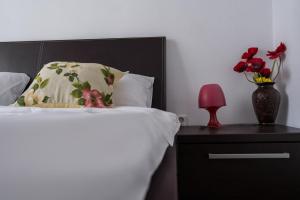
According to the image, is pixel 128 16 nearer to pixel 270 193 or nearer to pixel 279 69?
pixel 279 69

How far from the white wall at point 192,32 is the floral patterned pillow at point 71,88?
22.7 inches

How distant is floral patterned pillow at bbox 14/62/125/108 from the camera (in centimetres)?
116

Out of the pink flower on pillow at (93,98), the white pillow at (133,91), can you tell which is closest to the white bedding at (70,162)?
the pink flower on pillow at (93,98)

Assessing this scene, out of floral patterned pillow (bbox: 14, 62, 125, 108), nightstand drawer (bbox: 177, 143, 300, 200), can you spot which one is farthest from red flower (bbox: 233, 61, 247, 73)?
floral patterned pillow (bbox: 14, 62, 125, 108)

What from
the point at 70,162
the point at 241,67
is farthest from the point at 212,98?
the point at 70,162

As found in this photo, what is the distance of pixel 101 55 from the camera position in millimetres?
1715

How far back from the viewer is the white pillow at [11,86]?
1484 mm

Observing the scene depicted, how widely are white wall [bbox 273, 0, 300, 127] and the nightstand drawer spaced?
365 millimetres

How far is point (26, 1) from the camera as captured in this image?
189cm

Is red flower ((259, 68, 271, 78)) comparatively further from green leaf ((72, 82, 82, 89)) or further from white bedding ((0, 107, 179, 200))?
white bedding ((0, 107, 179, 200))

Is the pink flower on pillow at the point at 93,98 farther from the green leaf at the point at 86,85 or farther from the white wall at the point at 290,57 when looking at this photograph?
the white wall at the point at 290,57

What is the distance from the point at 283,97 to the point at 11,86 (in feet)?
5.61

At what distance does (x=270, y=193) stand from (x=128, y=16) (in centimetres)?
142

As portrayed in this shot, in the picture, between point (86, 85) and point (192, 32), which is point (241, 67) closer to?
point (192, 32)
